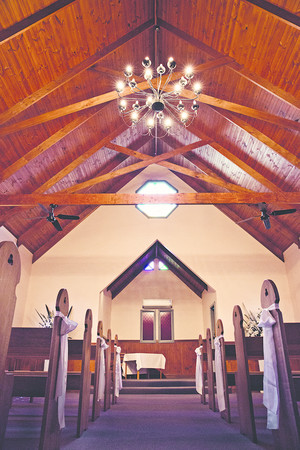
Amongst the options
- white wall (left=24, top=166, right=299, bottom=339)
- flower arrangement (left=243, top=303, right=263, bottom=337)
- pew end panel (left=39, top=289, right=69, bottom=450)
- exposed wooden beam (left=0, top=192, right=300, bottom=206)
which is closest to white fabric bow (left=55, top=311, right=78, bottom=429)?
pew end panel (left=39, top=289, right=69, bottom=450)

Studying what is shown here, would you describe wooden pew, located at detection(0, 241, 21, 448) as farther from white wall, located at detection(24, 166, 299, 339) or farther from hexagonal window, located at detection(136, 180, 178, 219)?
hexagonal window, located at detection(136, 180, 178, 219)

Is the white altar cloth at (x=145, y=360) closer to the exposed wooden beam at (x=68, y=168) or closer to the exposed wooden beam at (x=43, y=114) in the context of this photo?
the exposed wooden beam at (x=68, y=168)

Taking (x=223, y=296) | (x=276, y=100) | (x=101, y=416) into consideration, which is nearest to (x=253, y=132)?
(x=276, y=100)

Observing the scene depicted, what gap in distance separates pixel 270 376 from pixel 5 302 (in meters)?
1.97

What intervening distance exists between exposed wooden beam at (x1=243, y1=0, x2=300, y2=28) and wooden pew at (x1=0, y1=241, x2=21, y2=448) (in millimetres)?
4508

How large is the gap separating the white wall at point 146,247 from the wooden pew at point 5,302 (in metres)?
6.63

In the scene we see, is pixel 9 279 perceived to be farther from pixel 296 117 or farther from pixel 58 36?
pixel 296 117

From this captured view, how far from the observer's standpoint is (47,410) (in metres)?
2.24

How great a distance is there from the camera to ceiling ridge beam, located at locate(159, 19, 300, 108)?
201 inches

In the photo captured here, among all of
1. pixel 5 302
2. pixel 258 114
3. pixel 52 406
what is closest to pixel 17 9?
pixel 258 114

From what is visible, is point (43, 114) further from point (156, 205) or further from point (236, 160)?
point (156, 205)

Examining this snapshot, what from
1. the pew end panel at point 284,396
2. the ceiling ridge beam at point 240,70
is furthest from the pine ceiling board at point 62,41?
the pew end panel at point 284,396

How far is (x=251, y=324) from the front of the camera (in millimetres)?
7762

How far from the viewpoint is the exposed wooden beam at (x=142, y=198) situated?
6094mm
